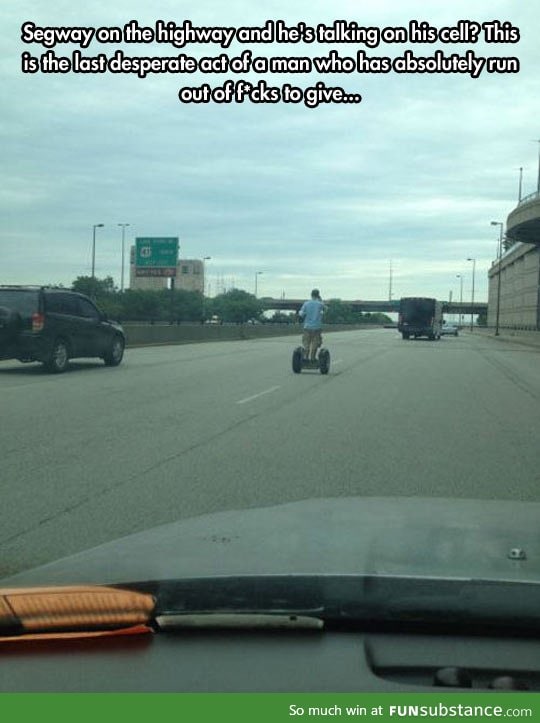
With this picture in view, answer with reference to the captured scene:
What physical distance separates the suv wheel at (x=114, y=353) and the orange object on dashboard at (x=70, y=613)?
73.1ft

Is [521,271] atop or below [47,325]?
atop

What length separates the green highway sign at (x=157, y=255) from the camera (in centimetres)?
5916

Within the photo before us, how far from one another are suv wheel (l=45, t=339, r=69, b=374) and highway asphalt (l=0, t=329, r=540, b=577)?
1310 millimetres

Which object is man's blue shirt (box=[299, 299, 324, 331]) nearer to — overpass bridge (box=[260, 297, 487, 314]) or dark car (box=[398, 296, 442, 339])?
dark car (box=[398, 296, 442, 339])

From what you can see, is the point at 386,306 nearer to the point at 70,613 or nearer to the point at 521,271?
the point at 521,271

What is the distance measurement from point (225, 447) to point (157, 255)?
49646 millimetres

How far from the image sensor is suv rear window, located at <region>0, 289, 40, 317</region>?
21812 mm

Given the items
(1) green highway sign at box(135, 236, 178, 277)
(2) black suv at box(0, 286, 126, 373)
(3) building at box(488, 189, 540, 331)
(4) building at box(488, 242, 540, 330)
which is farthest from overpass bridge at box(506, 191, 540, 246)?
(2) black suv at box(0, 286, 126, 373)

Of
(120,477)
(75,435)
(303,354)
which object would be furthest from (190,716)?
(303,354)

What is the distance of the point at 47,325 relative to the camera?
22031 mm

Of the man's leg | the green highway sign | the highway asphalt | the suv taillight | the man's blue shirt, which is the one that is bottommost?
the highway asphalt

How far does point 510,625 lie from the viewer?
3170 millimetres

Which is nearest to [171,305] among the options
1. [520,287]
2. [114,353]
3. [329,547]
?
[114,353]

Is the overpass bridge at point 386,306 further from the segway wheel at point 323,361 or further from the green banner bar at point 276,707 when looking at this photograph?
the green banner bar at point 276,707
